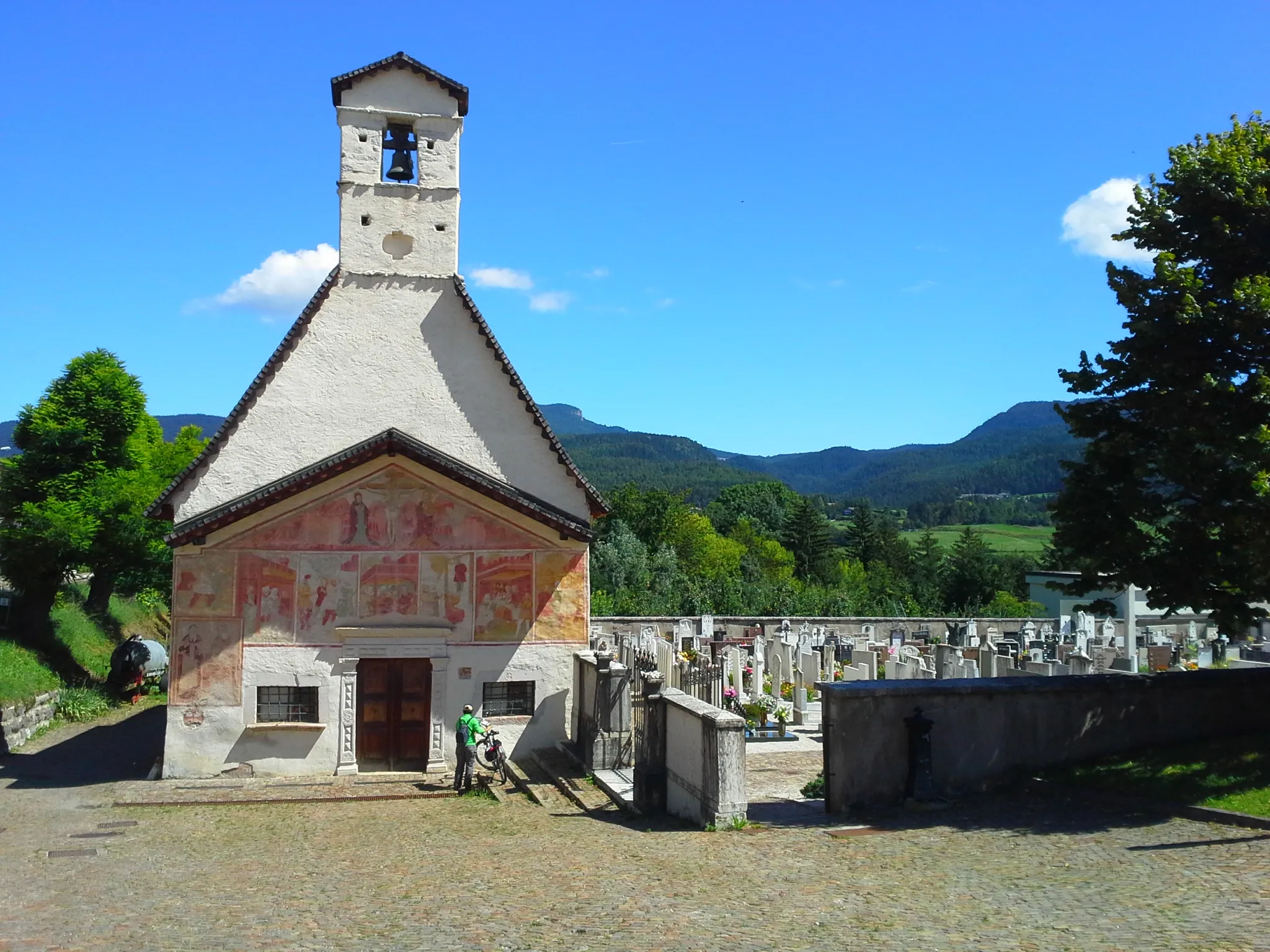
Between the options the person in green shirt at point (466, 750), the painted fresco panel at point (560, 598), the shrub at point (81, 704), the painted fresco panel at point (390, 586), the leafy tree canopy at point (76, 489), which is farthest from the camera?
the leafy tree canopy at point (76, 489)

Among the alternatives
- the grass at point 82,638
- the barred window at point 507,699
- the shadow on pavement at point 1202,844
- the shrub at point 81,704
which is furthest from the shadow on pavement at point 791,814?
the grass at point 82,638

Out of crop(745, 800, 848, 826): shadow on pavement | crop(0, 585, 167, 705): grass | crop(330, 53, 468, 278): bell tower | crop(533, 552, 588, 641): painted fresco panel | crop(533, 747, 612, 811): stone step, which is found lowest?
crop(533, 747, 612, 811): stone step

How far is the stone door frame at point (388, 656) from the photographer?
19.2 metres

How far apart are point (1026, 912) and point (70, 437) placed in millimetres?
29090

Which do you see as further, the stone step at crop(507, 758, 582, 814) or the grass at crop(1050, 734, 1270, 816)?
the stone step at crop(507, 758, 582, 814)

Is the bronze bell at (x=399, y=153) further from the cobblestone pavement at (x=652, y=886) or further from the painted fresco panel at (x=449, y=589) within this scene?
the cobblestone pavement at (x=652, y=886)

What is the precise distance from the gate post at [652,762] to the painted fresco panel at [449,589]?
235 inches

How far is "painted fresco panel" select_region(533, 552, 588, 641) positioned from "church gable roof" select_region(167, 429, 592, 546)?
1.72 feet

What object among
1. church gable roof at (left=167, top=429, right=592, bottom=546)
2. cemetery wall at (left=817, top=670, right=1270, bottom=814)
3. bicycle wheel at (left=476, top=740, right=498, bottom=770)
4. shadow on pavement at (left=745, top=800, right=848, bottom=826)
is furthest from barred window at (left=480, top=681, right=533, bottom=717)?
cemetery wall at (left=817, top=670, right=1270, bottom=814)

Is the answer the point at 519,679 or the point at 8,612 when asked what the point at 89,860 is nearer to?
the point at 519,679

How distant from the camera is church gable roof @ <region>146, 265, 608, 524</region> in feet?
64.8

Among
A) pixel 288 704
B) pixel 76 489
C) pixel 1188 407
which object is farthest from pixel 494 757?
pixel 76 489

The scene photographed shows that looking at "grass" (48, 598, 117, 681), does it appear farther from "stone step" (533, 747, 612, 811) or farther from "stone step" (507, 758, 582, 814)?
"stone step" (533, 747, 612, 811)

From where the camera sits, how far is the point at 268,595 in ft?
62.9
